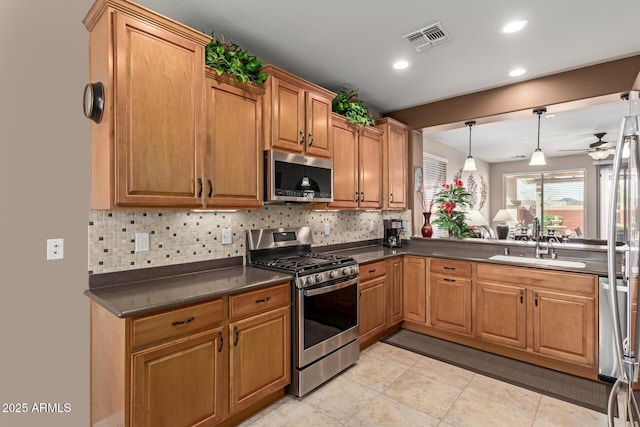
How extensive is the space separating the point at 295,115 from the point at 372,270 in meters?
1.68

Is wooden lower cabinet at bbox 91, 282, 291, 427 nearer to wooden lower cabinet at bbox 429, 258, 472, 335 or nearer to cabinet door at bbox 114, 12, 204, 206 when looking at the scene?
cabinet door at bbox 114, 12, 204, 206

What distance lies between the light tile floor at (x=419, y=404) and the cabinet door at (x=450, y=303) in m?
0.57

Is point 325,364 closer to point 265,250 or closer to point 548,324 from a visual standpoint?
point 265,250

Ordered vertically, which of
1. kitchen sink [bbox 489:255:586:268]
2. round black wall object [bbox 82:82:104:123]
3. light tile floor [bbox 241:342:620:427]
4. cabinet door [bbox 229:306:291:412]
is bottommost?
light tile floor [bbox 241:342:620:427]

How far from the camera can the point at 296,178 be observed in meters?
2.75

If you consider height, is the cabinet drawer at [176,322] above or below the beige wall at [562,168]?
below

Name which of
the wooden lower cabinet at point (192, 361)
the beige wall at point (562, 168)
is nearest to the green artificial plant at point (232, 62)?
the wooden lower cabinet at point (192, 361)

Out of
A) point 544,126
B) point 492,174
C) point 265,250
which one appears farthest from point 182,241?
point 492,174

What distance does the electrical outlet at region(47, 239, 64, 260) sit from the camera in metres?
1.86

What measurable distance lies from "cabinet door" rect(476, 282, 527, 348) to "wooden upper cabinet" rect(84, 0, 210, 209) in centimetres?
280

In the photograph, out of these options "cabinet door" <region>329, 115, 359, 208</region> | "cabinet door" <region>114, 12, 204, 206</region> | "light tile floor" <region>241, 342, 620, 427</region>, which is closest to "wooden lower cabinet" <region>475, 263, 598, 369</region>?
"light tile floor" <region>241, 342, 620, 427</region>

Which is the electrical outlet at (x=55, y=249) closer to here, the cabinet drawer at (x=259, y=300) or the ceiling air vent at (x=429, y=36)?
the cabinet drawer at (x=259, y=300)

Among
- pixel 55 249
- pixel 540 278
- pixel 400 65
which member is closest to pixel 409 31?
pixel 400 65

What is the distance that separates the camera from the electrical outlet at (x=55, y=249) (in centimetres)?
186
